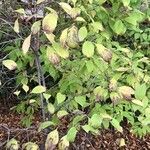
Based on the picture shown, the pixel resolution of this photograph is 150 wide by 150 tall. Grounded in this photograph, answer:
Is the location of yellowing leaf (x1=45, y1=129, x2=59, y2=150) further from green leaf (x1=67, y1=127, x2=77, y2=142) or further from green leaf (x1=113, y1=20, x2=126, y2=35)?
green leaf (x1=113, y1=20, x2=126, y2=35)

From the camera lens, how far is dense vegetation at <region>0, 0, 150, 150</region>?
1.66m

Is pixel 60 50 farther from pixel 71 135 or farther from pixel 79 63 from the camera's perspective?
pixel 79 63

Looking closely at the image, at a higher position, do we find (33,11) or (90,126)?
(33,11)

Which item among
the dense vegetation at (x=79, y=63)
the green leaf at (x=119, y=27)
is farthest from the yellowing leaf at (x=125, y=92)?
the green leaf at (x=119, y=27)

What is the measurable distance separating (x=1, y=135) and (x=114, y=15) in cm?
141

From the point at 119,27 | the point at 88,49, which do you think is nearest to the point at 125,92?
the point at 88,49

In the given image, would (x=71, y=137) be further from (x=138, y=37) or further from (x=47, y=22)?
(x=138, y=37)

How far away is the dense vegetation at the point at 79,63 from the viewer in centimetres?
166

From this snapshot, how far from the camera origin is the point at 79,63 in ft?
7.71

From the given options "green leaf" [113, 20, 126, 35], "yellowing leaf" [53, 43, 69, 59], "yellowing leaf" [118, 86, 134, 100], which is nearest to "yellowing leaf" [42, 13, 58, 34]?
"yellowing leaf" [53, 43, 69, 59]

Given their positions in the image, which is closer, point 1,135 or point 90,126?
point 90,126

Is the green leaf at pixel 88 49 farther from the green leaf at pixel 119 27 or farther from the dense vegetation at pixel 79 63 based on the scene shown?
the green leaf at pixel 119 27

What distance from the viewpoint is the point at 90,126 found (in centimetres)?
168

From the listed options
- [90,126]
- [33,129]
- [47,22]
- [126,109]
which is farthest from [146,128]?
[47,22]
